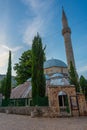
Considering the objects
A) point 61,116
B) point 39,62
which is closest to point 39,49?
point 39,62

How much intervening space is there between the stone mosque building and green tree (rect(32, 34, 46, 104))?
1494 millimetres

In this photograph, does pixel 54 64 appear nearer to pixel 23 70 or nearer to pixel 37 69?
pixel 23 70

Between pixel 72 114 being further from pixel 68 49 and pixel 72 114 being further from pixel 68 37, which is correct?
pixel 68 37

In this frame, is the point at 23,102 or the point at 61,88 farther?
the point at 23,102

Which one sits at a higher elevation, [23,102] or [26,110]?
[23,102]

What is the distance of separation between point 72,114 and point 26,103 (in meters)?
6.41

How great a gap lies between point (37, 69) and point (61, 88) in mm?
4365

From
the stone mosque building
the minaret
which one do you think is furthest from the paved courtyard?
the minaret

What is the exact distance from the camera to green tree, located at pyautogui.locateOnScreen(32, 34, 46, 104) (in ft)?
55.7

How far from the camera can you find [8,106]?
20.8m

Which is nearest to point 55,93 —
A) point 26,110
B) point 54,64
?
point 26,110

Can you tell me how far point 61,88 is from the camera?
14.9 m

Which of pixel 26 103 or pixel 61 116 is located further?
pixel 26 103

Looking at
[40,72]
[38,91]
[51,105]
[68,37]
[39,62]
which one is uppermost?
[68,37]
